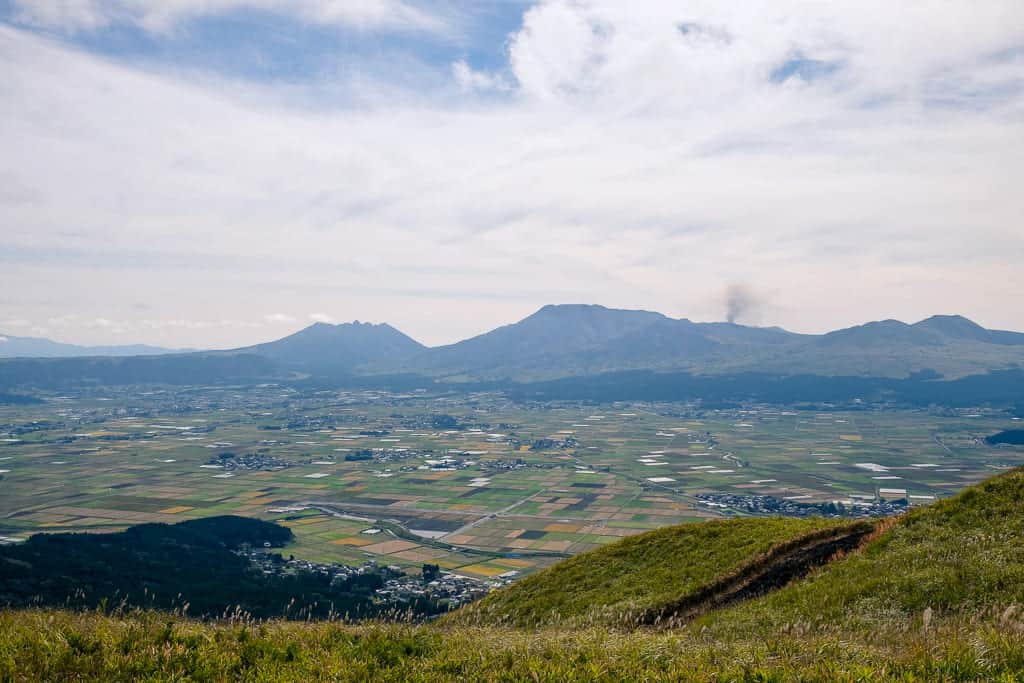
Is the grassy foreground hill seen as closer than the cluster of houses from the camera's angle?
Yes

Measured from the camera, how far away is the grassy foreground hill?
9992mm

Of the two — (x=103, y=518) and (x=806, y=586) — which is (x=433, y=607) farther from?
(x=103, y=518)

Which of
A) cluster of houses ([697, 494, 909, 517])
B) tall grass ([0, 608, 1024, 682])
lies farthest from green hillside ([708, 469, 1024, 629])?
cluster of houses ([697, 494, 909, 517])

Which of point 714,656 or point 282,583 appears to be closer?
point 714,656

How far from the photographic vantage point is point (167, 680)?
9.75m

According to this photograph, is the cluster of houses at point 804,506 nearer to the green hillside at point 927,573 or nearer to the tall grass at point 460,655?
the green hillside at point 927,573

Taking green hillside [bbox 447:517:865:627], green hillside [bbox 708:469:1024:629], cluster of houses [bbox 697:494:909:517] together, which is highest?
green hillside [bbox 708:469:1024:629]

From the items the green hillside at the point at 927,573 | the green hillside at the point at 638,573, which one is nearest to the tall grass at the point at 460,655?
the green hillside at the point at 927,573

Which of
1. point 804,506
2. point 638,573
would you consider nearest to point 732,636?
point 638,573

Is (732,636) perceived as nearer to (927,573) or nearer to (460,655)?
(927,573)

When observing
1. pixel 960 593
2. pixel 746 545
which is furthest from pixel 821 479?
pixel 960 593

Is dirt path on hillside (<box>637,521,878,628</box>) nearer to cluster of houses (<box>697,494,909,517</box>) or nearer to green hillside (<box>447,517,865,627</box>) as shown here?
green hillside (<box>447,517,865,627</box>)

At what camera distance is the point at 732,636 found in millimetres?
16391

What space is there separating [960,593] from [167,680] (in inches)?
762
